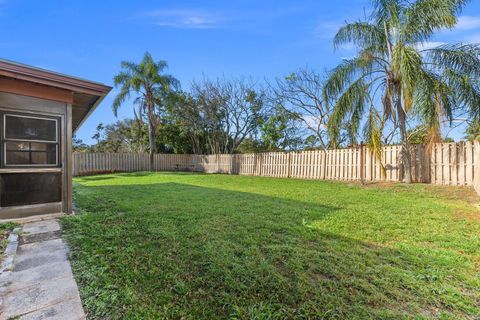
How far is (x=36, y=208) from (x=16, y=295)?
2715 mm

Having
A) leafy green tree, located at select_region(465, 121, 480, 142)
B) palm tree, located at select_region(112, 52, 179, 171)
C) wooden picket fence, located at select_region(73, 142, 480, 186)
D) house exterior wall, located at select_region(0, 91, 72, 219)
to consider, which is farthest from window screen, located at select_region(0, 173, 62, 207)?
palm tree, located at select_region(112, 52, 179, 171)

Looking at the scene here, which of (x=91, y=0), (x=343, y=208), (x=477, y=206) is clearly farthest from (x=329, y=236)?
(x=91, y=0)

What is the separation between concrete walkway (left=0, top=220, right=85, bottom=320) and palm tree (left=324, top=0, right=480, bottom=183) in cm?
809

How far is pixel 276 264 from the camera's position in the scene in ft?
7.27

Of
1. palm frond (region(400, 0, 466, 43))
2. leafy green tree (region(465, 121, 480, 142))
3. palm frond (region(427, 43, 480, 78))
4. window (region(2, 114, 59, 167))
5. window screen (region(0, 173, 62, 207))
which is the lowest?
window screen (region(0, 173, 62, 207))

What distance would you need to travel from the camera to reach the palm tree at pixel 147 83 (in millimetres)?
16197

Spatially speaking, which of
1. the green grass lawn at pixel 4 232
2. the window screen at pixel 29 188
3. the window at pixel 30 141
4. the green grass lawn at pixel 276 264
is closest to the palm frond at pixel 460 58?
the green grass lawn at pixel 276 264

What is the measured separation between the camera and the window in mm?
3719

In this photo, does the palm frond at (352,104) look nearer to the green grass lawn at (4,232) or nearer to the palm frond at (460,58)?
the palm frond at (460,58)

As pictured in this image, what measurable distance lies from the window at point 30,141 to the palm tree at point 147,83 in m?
13.2

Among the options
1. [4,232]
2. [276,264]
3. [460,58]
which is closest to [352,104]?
[460,58]

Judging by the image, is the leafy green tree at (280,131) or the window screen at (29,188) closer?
the window screen at (29,188)

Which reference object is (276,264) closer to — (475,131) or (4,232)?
(4,232)

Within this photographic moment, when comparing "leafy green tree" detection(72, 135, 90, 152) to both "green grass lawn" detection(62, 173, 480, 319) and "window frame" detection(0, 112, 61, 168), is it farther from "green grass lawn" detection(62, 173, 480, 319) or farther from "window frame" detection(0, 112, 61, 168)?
"green grass lawn" detection(62, 173, 480, 319)
